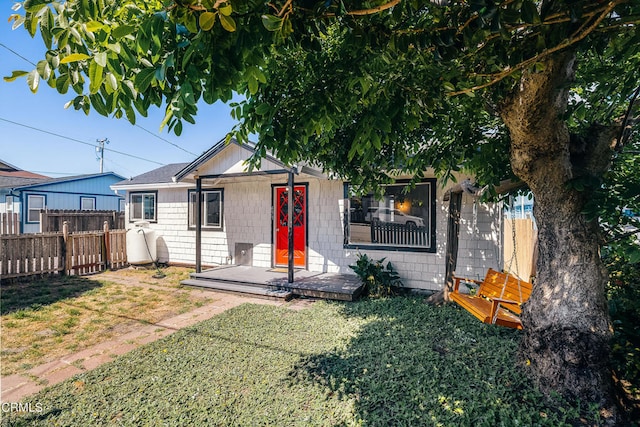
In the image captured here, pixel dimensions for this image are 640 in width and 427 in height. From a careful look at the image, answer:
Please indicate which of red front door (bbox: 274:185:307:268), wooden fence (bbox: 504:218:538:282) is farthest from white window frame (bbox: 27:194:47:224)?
wooden fence (bbox: 504:218:538:282)

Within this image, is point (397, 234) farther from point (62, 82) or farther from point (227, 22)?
point (62, 82)

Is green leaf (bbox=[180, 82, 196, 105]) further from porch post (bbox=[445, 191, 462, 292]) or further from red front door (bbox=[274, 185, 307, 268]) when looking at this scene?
red front door (bbox=[274, 185, 307, 268])

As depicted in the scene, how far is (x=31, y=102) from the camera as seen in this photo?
47.3 feet

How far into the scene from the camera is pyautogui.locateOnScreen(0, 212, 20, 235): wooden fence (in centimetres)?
911

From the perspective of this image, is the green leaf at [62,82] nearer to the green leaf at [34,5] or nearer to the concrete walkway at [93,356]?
the green leaf at [34,5]

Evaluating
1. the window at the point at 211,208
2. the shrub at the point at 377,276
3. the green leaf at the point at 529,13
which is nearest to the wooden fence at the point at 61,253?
the window at the point at 211,208

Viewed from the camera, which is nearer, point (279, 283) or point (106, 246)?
point (279, 283)

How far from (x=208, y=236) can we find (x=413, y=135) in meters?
7.30

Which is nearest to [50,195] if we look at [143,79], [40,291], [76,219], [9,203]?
[9,203]

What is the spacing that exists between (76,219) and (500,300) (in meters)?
13.6

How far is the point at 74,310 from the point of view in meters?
5.65

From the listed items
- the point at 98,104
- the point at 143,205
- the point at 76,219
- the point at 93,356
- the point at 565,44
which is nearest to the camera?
the point at 98,104

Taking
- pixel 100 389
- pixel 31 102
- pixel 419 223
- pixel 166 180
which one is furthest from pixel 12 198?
pixel 419 223

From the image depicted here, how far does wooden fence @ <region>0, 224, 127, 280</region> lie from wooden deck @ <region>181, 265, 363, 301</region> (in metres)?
3.57
